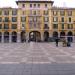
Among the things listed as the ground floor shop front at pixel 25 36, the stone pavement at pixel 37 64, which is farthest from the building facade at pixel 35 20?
the stone pavement at pixel 37 64

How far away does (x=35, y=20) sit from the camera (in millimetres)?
99188

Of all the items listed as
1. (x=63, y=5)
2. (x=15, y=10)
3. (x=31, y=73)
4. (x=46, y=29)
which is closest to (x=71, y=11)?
(x=63, y=5)

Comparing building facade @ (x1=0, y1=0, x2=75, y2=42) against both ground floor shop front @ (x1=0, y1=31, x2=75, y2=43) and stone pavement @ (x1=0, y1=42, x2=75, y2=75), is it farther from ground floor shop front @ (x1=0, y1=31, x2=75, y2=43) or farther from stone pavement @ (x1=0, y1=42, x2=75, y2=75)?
stone pavement @ (x1=0, y1=42, x2=75, y2=75)

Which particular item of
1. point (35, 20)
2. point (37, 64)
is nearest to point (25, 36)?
point (35, 20)

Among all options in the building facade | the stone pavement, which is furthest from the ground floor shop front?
the stone pavement

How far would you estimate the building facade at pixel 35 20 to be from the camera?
3871 inches

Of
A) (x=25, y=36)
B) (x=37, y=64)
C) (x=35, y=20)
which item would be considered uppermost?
(x=35, y=20)

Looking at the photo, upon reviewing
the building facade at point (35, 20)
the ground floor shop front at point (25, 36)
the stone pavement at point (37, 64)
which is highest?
the building facade at point (35, 20)

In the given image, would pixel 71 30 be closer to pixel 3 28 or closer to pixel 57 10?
pixel 57 10

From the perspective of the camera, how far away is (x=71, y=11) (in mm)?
98688

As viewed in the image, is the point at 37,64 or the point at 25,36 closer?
the point at 37,64

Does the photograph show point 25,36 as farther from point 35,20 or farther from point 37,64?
point 37,64

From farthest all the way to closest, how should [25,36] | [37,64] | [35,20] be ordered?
[25,36], [35,20], [37,64]

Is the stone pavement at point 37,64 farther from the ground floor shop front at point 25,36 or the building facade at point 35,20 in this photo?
the building facade at point 35,20
